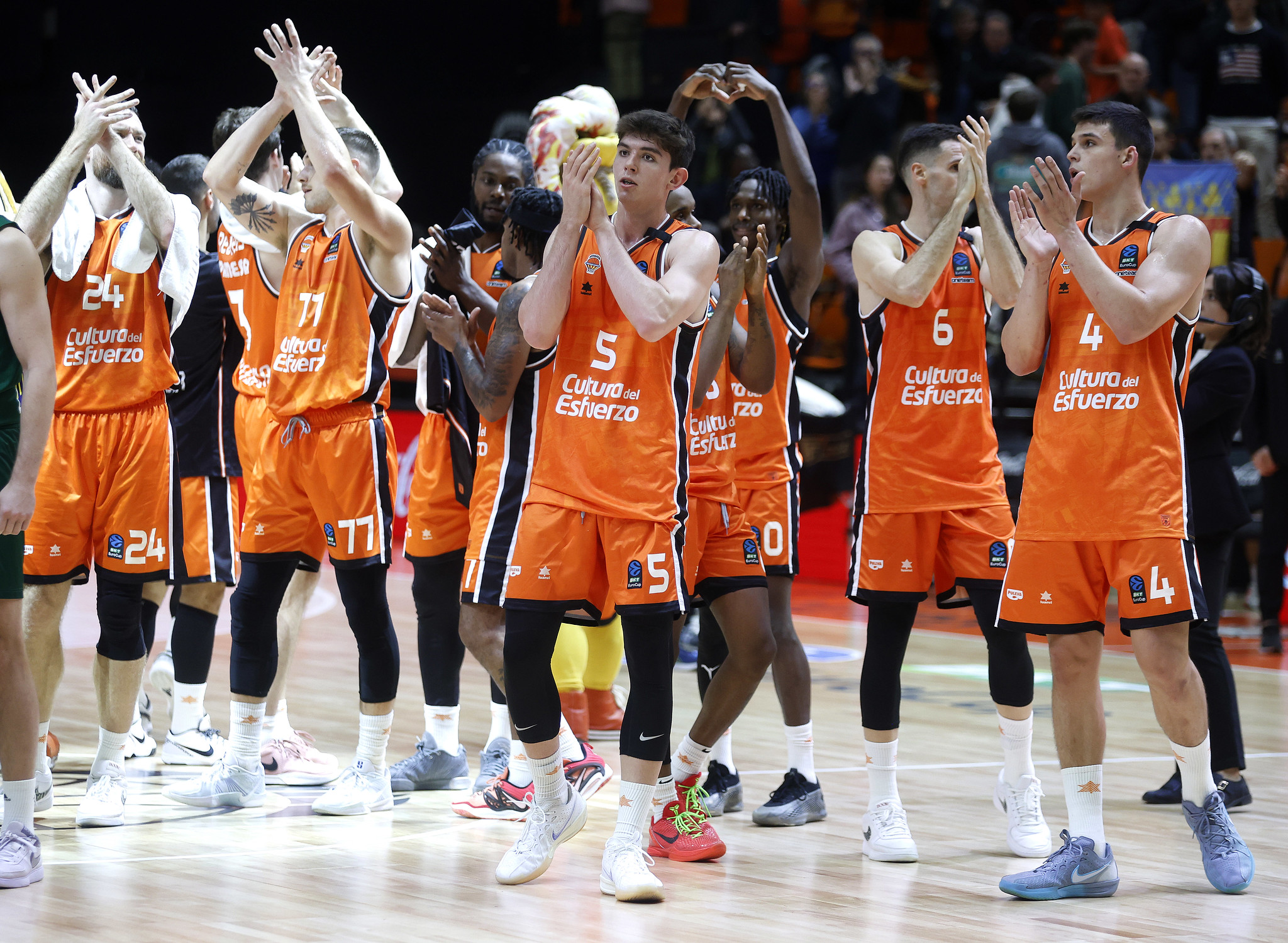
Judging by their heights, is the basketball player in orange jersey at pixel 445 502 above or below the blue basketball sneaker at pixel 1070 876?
above

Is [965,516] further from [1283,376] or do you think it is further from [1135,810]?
[1283,376]

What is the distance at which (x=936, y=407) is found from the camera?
5.05m

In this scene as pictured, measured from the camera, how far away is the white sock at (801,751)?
540 centimetres

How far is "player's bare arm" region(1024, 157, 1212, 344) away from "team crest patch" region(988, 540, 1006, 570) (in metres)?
0.84

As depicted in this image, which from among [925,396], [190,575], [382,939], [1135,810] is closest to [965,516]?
[925,396]

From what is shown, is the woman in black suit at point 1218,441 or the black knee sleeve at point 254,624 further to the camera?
the woman in black suit at point 1218,441

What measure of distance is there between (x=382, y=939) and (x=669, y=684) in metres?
1.09

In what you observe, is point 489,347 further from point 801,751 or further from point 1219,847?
point 1219,847

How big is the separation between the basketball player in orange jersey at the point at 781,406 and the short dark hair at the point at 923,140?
1.27 ft

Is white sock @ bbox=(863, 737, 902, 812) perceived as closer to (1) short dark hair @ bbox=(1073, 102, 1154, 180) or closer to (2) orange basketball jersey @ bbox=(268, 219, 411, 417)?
(1) short dark hair @ bbox=(1073, 102, 1154, 180)

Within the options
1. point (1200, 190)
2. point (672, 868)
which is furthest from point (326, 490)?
point (1200, 190)

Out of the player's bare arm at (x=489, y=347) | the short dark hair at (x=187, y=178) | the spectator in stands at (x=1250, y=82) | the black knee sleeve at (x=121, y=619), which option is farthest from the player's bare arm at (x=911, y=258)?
the spectator in stands at (x=1250, y=82)

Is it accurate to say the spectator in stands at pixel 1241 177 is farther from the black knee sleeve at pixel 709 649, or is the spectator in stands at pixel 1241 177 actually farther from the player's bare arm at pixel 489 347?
the player's bare arm at pixel 489 347

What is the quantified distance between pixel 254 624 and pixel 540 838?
4.81ft
